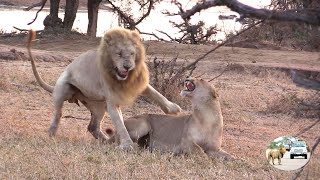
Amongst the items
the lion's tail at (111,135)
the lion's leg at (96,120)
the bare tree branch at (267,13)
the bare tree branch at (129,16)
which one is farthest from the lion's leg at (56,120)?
the bare tree branch at (129,16)

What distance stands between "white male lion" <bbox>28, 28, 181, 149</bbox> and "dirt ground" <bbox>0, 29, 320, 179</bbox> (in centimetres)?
29

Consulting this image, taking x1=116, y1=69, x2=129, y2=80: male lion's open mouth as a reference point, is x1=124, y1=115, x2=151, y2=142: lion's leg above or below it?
below

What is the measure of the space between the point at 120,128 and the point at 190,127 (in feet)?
2.37

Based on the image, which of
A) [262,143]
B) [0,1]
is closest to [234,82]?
[262,143]

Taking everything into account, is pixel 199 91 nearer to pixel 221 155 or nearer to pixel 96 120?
pixel 221 155

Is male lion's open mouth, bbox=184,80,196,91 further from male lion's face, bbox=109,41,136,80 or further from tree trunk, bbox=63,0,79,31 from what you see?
tree trunk, bbox=63,0,79,31

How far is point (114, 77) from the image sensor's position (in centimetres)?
751

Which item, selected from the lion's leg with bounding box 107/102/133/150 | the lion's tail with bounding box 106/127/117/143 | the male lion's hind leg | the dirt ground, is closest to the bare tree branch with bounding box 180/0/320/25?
the dirt ground

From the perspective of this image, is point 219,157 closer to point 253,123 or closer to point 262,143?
point 262,143

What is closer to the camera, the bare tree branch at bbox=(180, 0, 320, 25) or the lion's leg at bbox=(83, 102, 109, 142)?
the bare tree branch at bbox=(180, 0, 320, 25)

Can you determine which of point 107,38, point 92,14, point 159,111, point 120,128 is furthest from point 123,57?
point 92,14

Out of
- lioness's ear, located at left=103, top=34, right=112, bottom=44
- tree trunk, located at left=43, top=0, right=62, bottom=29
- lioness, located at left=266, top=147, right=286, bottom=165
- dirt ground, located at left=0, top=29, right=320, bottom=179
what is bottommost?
tree trunk, located at left=43, top=0, right=62, bottom=29

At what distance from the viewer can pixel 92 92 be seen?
308 inches

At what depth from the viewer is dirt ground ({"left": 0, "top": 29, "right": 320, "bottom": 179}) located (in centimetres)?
604
